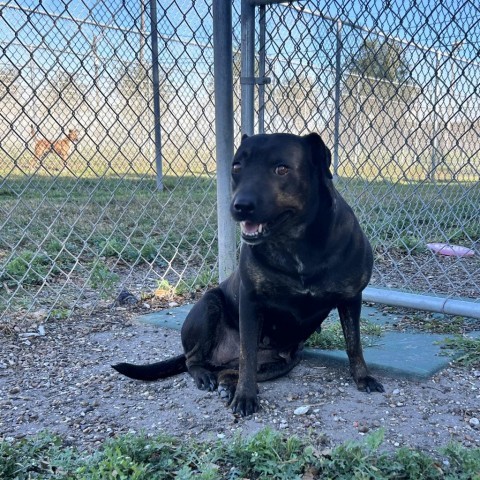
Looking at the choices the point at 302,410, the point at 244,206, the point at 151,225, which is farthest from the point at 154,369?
the point at 151,225

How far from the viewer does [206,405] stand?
2.55m

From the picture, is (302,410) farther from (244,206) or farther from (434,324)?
(434,324)

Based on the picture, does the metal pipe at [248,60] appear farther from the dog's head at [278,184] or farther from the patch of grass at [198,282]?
the patch of grass at [198,282]

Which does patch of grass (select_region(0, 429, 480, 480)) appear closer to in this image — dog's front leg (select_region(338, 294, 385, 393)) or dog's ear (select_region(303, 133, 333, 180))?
dog's front leg (select_region(338, 294, 385, 393))

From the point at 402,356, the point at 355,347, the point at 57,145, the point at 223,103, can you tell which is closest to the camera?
the point at 355,347

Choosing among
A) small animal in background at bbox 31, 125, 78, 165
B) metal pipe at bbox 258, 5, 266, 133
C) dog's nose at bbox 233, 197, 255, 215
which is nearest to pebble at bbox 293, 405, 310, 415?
dog's nose at bbox 233, 197, 255, 215

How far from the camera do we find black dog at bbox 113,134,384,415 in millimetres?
2324

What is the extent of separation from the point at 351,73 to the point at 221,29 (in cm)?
158

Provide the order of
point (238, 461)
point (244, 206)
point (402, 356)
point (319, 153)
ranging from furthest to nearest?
point (402, 356) < point (319, 153) < point (244, 206) < point (238, 461)

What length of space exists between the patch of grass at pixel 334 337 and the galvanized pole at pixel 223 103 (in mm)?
800

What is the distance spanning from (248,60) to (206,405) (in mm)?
1970

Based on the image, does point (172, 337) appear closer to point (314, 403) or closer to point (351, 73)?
point (314, 403)

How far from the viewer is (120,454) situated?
1.96 meters

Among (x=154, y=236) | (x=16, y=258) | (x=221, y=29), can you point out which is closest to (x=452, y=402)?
(x=221, y=29)
